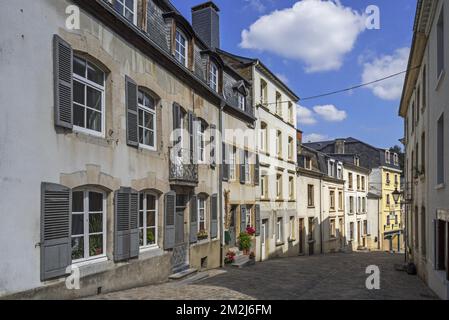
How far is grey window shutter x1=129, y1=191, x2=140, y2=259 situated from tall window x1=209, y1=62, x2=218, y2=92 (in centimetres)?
709

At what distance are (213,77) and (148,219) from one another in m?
7.33

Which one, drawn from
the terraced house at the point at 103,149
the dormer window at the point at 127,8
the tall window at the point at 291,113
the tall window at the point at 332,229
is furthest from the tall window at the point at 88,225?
the tall window at the point at 332,229

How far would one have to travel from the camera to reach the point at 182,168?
40.8 ft

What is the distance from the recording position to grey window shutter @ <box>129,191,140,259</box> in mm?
9602

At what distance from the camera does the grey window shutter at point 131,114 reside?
31.7ft

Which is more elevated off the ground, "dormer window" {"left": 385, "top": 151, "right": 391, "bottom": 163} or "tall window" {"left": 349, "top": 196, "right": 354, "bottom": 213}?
"dormer window" {"left": 385, "top": 151, "right": 391, "bottom": 163}

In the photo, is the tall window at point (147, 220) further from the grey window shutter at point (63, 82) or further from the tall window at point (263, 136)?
the tall window at point (263, 136)

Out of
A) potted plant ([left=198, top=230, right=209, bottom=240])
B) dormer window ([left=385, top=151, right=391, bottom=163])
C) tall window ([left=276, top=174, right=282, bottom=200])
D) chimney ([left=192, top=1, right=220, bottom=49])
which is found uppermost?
chimney ([left=192, top=1, right=220, bottom=49])

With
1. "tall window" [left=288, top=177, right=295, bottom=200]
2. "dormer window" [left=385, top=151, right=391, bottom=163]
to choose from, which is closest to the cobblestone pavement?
"tall window" [left=288, top=177, right=295, bottom=200]

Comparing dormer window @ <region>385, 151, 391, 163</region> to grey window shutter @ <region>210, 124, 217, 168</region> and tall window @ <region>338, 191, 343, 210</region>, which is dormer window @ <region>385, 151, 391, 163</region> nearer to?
tall window @ <region>338, 191, 343, 210</region>

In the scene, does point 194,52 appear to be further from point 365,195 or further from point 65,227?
point 365,195

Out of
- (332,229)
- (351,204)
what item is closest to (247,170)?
(332,229)
